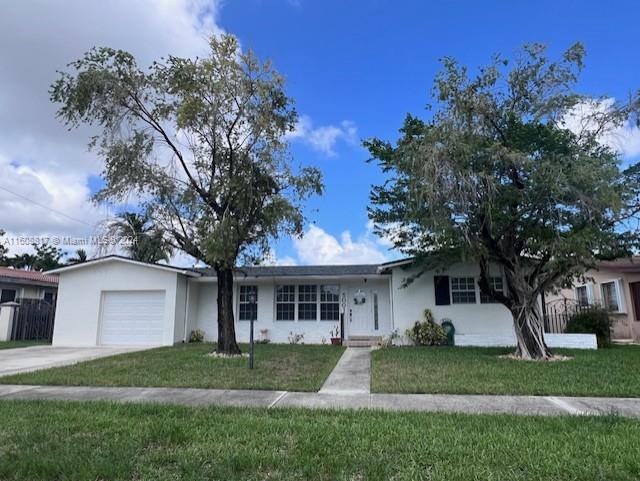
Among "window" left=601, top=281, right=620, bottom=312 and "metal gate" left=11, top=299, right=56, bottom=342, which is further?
"metal gate" left=11, top=299, right=56, bottom=342

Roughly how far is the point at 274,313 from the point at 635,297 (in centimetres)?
1389

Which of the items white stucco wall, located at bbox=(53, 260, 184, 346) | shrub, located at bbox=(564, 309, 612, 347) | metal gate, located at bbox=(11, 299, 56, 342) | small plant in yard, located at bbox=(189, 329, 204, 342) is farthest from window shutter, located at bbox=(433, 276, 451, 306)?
metal gate, located at bbox=(11, 299, 56, 342)

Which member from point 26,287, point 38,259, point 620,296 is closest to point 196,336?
point 26,287

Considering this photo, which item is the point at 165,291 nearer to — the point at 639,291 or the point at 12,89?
the point at 12,89

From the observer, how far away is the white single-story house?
51.3 ft

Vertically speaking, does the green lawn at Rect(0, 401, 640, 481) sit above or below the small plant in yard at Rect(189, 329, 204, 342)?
below

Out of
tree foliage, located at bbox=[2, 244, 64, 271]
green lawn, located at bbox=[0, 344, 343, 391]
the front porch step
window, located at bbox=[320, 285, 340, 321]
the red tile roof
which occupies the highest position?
tree foliage, located at bbox=[2, 244, 64, 271]

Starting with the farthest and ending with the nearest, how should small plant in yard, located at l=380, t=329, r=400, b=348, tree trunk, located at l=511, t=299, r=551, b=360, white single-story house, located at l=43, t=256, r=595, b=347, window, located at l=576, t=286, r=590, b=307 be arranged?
window, located at l=576, t=286, r=590, b=307, white single-story house, located at l=43, t=256, r=595, b=347, small plant in yard, located at l=380, t=329, r=400, b=348, tree trunk, located at l=511, t=299, r=551, b=360

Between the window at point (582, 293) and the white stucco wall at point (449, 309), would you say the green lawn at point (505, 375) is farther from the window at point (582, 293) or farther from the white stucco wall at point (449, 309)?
the window at point (582, 293)

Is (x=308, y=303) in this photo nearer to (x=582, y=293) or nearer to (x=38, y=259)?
(x=582, y=293)

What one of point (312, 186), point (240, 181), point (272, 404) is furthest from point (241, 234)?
point (272, 404)

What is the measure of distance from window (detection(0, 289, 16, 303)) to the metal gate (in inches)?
40.4

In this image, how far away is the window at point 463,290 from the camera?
51.1ft

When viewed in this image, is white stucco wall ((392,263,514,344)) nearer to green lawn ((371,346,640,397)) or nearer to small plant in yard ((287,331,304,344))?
small plant in yard ((287,331,304,344))
